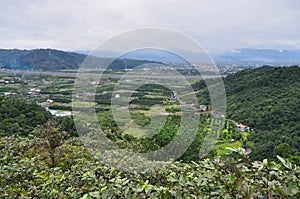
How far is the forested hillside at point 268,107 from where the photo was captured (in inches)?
788

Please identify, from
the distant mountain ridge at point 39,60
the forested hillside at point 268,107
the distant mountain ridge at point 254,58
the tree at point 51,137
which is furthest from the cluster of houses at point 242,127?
the distant mountain ridge at point 39,60

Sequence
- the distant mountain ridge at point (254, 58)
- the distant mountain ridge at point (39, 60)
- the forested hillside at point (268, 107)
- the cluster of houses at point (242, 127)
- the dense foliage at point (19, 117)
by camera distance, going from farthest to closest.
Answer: the distant mountain ridge at point (39, 60) < the distant mountain ridge at point (254, 58) < the cluster of houses at point (242, 127) < the forested hillside at point (268, 107) < the dense foliage at point (19, 117)

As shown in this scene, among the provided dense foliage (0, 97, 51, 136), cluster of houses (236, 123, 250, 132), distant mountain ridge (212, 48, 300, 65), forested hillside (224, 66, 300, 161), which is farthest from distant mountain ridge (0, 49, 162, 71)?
cluster of houses (236, 123, 250, 132)

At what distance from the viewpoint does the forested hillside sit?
20016 millimetres

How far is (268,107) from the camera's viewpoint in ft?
90.2

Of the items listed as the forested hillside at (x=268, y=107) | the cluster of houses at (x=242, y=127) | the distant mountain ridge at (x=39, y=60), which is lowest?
the cluster of houses at (x=242, y=127)

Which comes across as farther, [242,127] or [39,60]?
[39,60]

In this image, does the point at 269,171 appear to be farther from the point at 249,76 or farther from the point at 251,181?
the point at 249,76

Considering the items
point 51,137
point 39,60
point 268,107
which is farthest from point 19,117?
point 39,60

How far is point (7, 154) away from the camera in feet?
16.3

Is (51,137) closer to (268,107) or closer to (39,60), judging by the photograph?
(268,107)

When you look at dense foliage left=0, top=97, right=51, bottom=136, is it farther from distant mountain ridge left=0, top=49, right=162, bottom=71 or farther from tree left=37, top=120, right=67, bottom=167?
distant mountain ridge left=0, top=49, right=162, bottom=71

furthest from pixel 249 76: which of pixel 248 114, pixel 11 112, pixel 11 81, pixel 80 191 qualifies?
pixel 11 81

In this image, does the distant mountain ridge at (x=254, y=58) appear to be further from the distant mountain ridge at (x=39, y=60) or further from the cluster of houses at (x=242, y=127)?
the distant mountain ridge at (x=39, y=60)
